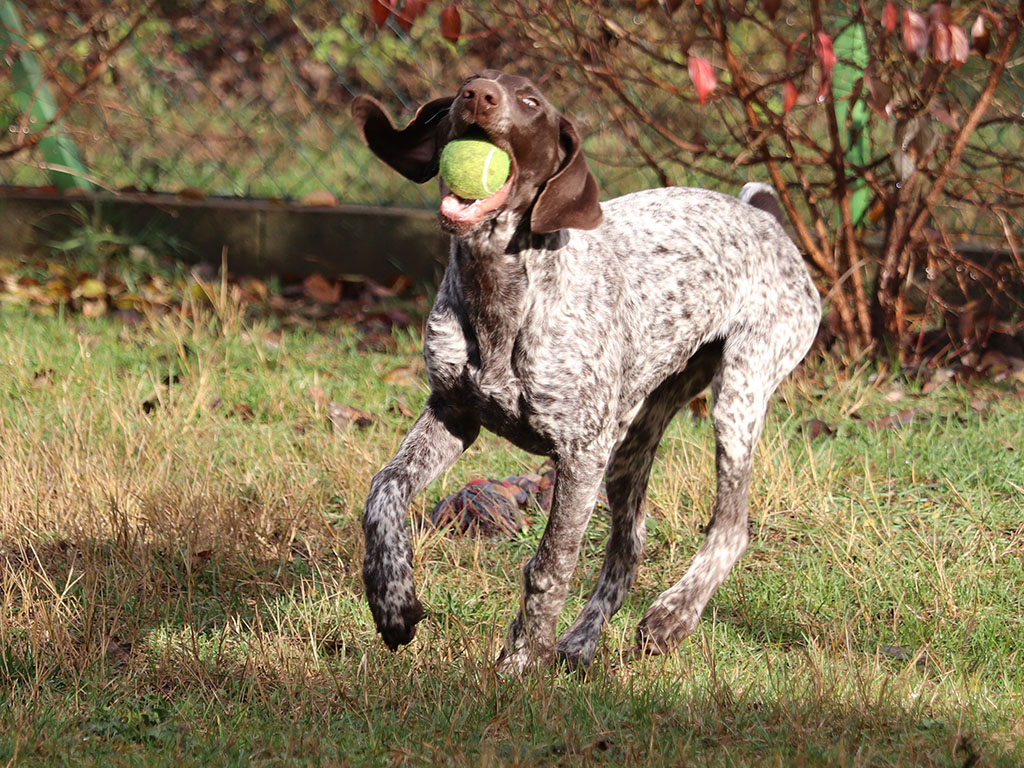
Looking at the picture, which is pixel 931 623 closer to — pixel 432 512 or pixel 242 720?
pixel 432 512

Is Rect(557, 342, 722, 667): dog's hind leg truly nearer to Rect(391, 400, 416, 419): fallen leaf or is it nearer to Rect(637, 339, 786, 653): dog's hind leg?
Rect(637, 339, 786, 653): dog's hind leg

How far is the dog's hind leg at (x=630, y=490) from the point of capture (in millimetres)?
3652

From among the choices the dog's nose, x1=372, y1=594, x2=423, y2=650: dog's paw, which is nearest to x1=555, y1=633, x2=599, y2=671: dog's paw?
x1=372, y1=594, x2=423, y2=650: dog's paw

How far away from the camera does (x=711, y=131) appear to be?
7.89 metres

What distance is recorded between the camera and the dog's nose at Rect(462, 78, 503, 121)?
9.49 ft

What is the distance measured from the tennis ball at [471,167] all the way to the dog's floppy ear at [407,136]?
0.84 feet

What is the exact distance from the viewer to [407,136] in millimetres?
3277

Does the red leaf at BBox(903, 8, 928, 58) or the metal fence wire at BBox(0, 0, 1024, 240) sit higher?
the red leaf at BBox(903, 8, 928, 58)

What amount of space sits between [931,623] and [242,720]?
6.09 ft

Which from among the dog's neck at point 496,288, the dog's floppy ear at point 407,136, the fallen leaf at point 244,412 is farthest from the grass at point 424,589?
the dog's floppy ear at point 407,136

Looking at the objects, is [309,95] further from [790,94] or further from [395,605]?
[395,605]

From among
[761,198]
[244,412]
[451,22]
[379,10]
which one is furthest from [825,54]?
[244,412]

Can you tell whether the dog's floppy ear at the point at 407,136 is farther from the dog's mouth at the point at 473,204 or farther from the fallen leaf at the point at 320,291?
the fallen leaf at the point at 320,291

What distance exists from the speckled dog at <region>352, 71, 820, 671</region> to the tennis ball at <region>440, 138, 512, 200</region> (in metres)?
0.04
